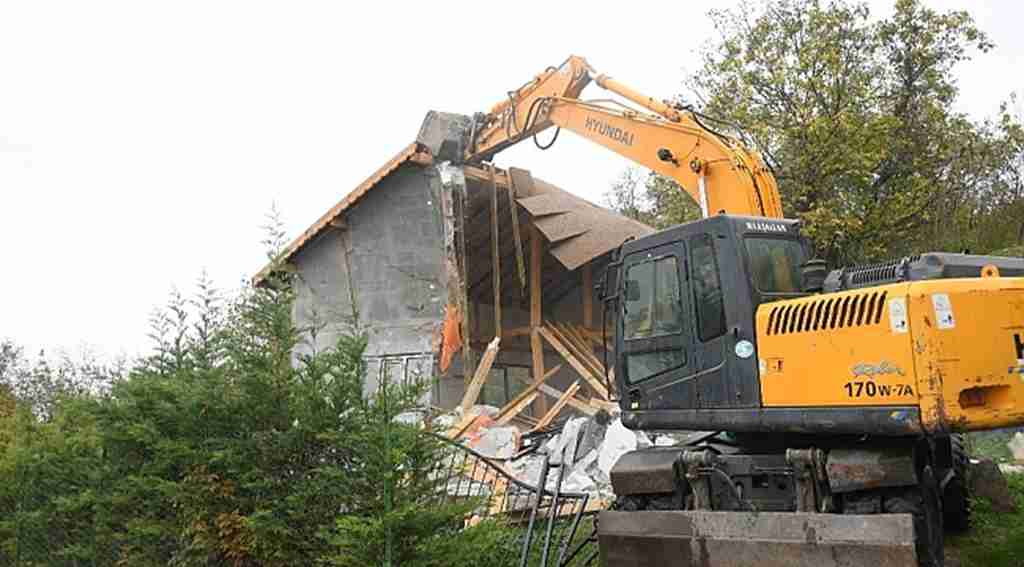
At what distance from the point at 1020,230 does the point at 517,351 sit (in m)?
10.4

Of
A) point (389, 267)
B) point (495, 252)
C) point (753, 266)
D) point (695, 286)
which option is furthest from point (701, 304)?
point (389, 267)

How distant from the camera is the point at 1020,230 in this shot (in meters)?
18.5

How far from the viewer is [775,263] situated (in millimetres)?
7441

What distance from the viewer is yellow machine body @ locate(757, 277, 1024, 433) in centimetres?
596

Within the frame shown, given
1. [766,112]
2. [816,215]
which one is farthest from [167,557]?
[766,112]

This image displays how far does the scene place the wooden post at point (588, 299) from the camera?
20.3 metres

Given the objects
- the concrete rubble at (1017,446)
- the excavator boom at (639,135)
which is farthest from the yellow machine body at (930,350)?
the concrete rubble at (1017,446)

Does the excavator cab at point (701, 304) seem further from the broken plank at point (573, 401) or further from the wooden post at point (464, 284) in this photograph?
the wooden post at point (464, 284)

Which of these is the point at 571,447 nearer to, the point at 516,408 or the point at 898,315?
the point at 516,408

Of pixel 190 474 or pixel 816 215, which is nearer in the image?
pixel 190 474

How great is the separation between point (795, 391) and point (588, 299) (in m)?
13.8

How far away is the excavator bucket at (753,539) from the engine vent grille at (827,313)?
1.30 m

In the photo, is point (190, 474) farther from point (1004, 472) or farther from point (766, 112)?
point (766, 112)

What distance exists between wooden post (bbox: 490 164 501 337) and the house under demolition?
3 cm
